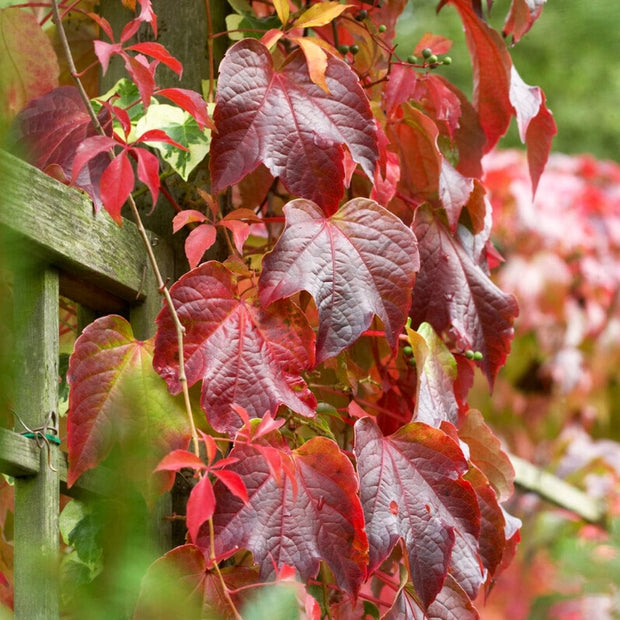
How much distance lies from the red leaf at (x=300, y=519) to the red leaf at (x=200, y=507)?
126 millimetres

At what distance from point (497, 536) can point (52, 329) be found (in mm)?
571

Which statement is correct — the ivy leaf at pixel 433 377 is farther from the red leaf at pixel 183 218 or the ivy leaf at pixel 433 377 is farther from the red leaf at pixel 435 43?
the red leaf at pixel 435 43

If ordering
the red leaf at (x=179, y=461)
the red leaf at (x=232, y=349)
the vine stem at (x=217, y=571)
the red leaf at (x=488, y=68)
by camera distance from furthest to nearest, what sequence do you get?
the red leaf at (x=488, y=68), the red leaf at (x=232, y=349), the vine stem at (x=217, y=571), the red leaf at (x=179, y=461)

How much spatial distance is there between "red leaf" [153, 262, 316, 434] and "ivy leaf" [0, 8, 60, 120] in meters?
0.32

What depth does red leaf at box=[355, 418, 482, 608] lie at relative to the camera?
0.95m

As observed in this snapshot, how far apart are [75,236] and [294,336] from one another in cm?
24

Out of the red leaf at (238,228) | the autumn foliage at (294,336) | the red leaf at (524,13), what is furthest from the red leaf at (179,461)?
the red leaf at (524,13)

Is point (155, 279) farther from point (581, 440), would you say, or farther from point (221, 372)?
point (581, 440)

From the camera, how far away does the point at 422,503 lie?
984mm

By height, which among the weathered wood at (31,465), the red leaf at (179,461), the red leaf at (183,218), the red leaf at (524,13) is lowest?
the weathered wood at (31,465)

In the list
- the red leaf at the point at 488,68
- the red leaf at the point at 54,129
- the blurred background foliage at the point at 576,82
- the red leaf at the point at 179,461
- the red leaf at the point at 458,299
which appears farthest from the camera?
the blurred background foliage at the point at 576,82

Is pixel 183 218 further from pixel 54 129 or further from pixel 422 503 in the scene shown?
pixel 422 503

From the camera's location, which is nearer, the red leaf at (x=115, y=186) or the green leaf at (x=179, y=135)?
the red leaf at (x=115, y=186)

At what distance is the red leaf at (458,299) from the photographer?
1176mm
